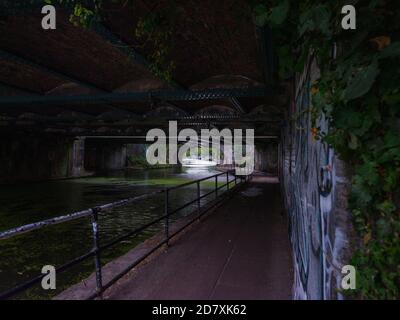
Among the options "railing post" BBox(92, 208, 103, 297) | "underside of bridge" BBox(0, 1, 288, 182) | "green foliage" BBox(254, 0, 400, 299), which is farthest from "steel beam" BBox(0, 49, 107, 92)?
"green foliage" BBox(254, 0, 400, 299)

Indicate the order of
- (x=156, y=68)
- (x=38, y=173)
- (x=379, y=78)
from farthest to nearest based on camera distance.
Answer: (x=38, y=173), (x=156, y=68), (x=379, y=78)

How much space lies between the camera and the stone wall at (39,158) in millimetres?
19391

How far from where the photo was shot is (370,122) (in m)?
1.51

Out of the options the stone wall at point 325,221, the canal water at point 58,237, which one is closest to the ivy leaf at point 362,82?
the stone wall at point 325,221

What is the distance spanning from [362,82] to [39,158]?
24.3 m

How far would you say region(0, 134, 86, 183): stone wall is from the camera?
19391mm

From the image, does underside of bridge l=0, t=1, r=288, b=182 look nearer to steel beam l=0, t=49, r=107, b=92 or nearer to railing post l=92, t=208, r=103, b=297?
steel beam l=0, t=49, r=107, b=92

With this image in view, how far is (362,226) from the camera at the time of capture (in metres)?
1.59

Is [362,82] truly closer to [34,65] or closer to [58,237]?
[34,65]

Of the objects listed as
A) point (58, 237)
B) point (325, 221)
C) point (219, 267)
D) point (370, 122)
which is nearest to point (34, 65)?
point (58, 237)

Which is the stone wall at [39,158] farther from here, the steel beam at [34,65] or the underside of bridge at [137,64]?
the steel beam at [34,65]
